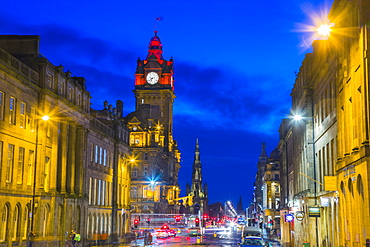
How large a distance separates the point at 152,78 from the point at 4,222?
119548 mm

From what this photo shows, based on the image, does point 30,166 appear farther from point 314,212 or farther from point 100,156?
point 100,156

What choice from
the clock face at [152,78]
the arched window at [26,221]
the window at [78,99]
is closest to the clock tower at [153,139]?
the clock face at [152,78]

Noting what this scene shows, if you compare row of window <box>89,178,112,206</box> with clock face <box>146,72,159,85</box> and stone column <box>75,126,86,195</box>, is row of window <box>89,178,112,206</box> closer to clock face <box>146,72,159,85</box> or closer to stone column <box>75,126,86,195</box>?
stone column <box>75,126,86,195</box>

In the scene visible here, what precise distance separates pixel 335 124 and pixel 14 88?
24450 mm

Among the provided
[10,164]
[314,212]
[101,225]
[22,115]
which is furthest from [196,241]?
[314,212]

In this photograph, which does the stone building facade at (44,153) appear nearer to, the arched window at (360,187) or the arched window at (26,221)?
the arched window at (26,221)

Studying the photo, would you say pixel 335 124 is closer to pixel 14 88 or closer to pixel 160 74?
pixel 14 88

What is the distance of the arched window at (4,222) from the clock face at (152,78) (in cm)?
11815

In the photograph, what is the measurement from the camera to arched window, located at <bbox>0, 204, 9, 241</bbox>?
39.4 metres

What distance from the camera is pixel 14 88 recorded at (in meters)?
41.7

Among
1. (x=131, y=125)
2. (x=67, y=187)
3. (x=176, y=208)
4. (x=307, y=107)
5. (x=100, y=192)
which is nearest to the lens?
(x=307, y=107)

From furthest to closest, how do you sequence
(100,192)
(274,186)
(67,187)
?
(274,186)
(100,192)
(67,187)

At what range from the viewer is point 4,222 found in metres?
40.0

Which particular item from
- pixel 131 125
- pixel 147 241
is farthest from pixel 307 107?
pixel 131 125
